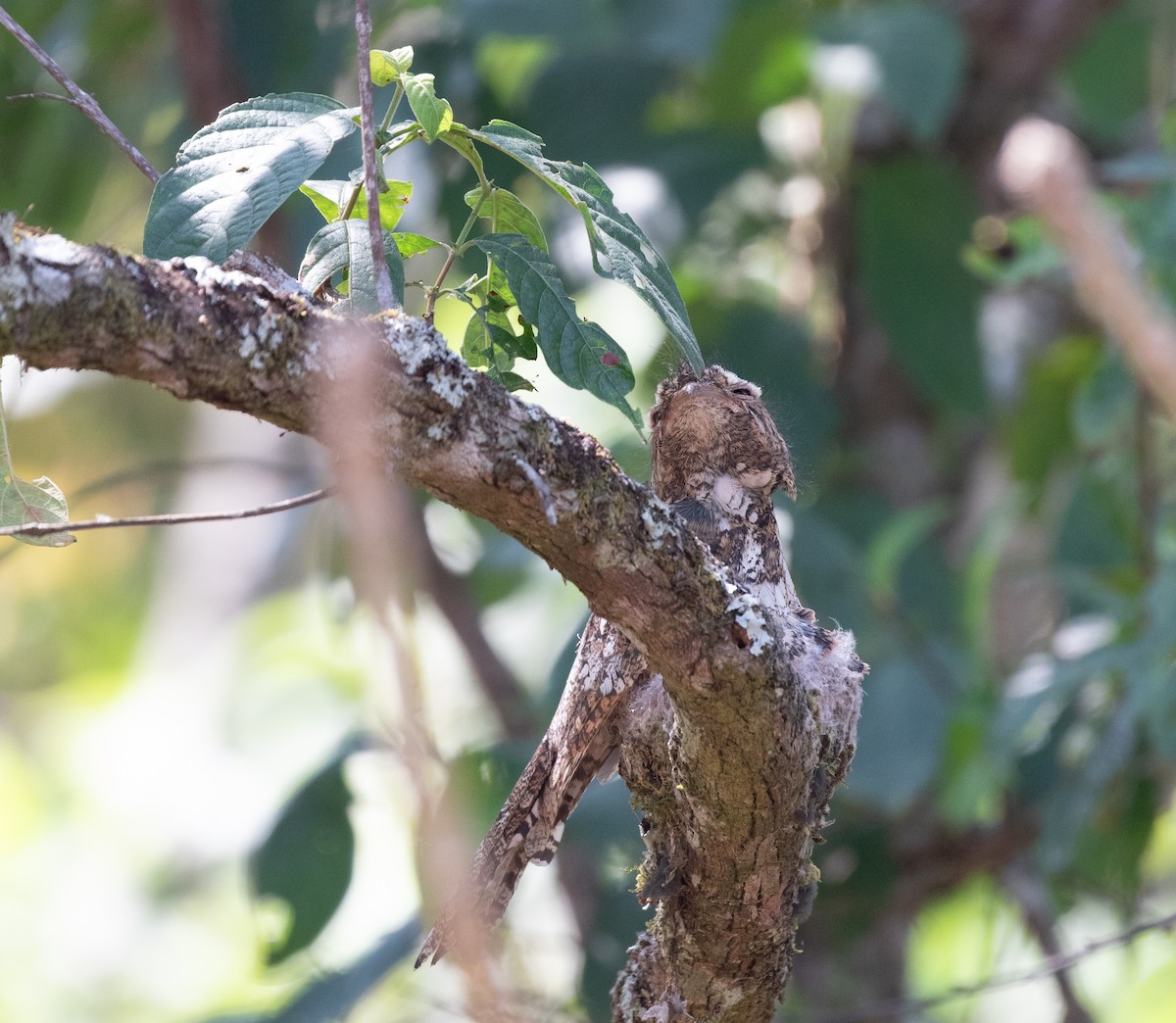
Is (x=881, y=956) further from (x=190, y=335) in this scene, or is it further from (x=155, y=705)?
(x=155, y=705)

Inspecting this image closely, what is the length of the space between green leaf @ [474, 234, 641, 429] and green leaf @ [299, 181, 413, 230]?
6.5 inches

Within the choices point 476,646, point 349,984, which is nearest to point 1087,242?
point 349,984

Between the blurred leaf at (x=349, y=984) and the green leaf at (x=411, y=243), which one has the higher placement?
the green leaf at (x=411, y=243)

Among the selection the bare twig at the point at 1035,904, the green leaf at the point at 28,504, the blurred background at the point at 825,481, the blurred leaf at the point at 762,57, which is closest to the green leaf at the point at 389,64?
the green leaf at the point at 28,504

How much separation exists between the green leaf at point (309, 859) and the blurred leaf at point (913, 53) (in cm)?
256

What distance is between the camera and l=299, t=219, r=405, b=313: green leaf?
1.50 meters

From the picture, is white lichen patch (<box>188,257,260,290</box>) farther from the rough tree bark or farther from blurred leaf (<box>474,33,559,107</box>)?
blurred leaf (<box>474,33,559,107</box>)

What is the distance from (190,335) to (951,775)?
338 centimetres

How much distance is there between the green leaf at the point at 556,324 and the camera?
5.22 feet

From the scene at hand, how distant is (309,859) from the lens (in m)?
3.61

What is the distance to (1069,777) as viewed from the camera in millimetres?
4141

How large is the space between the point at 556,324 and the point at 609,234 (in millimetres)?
127

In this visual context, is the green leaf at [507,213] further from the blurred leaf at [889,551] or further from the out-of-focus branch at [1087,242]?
the blurred leaf at [889,551]

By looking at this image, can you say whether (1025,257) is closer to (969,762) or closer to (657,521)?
(969,762)
